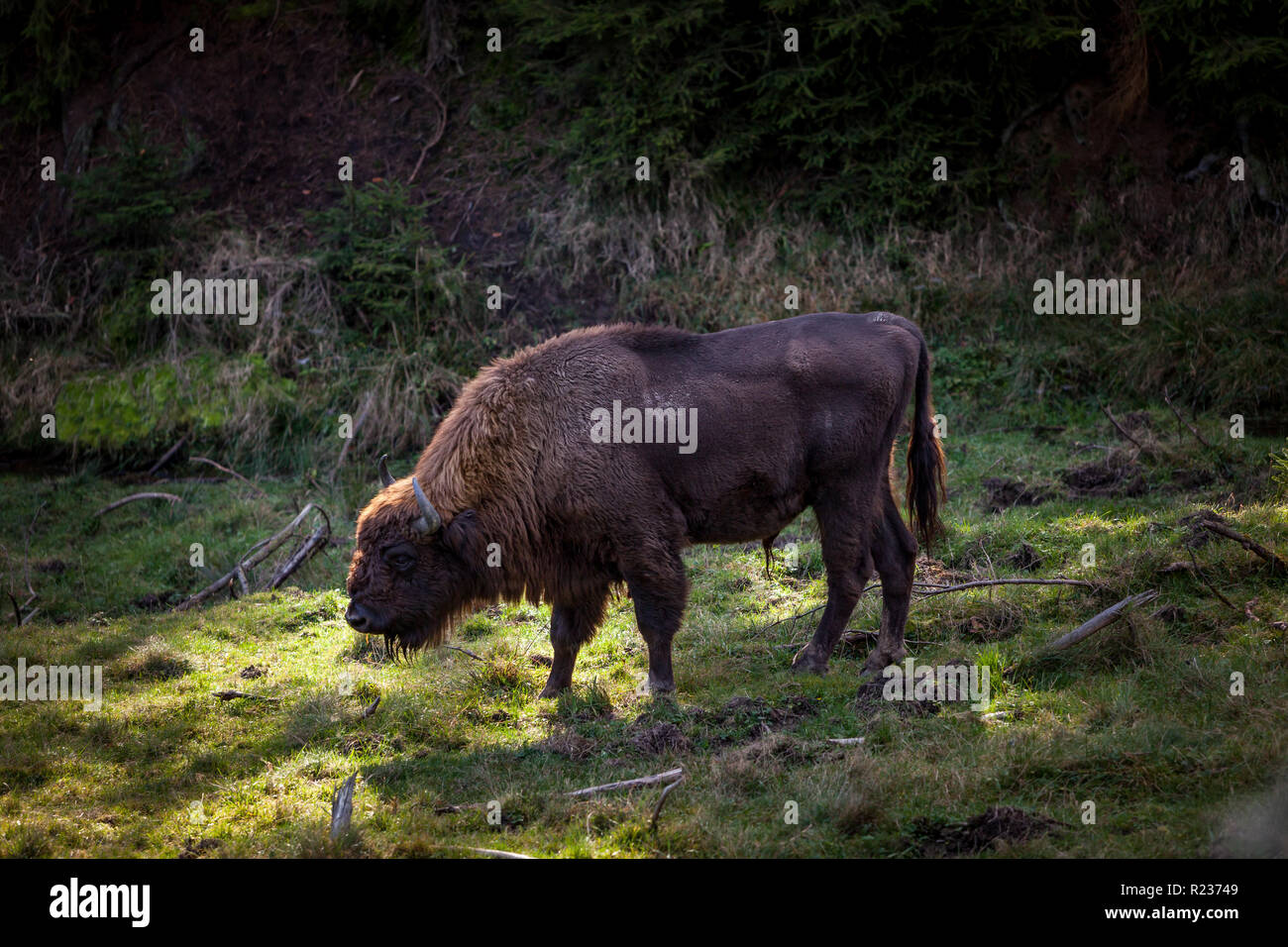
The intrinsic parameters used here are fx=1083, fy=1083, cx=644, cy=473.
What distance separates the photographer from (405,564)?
7.29 m

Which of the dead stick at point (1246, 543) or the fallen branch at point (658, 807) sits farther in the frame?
the dead stick at point (1246, 543)

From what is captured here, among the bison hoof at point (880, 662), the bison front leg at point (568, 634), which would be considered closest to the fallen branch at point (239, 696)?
the bison front leg at point (568, 634)

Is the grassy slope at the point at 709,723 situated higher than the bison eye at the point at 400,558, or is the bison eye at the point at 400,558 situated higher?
the bison eye at the point at 400,558

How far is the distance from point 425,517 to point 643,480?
4.84ft

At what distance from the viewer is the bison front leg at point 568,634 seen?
7.63 m

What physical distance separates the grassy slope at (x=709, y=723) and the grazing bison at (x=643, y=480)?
59cm

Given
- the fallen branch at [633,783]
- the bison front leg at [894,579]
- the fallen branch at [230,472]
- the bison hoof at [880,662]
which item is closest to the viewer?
the fallen branch at [633,783]

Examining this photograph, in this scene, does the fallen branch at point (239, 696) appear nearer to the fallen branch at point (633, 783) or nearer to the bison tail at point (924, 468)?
the fallen branch at point (633, 783)

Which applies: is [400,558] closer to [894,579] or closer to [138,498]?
[894,579]

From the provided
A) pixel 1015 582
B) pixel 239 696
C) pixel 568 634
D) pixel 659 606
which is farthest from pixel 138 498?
pixel 1015 582

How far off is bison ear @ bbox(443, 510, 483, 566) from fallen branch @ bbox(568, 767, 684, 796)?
202 cm

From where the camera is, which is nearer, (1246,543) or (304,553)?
(1246,543)
